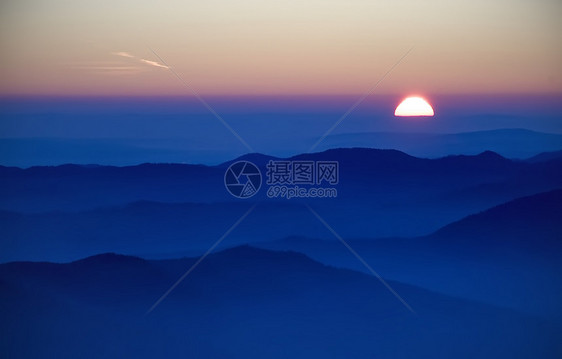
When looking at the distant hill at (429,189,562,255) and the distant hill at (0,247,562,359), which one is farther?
the distant hill at (429,189,562,255)

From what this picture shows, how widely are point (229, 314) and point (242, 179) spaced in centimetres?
76

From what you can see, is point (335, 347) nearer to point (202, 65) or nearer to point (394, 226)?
point (394, 226)

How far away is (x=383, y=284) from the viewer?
335 centimetres

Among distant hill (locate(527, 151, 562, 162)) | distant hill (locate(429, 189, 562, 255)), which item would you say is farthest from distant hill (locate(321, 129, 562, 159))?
distant hill (locate(429, 189, 562, 255))

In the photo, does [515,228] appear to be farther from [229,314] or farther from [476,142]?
[229,314]

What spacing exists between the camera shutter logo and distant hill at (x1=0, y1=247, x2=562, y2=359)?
34cm

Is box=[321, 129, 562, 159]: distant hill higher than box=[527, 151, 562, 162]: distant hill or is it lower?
higher

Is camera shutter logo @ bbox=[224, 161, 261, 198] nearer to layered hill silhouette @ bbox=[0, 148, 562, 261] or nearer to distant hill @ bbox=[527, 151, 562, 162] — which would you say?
layered hill silhouette @ bbox=[0, 148, 562, 261]

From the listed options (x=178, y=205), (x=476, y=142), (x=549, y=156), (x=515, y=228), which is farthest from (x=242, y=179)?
(x=549, y=156)

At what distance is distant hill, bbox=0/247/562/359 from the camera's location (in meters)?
3.29

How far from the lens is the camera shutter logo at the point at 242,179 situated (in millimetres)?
3355

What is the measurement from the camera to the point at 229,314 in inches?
131

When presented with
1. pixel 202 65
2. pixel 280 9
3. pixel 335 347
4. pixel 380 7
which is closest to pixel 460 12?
pixel 380 7

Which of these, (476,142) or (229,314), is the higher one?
(476,142)
